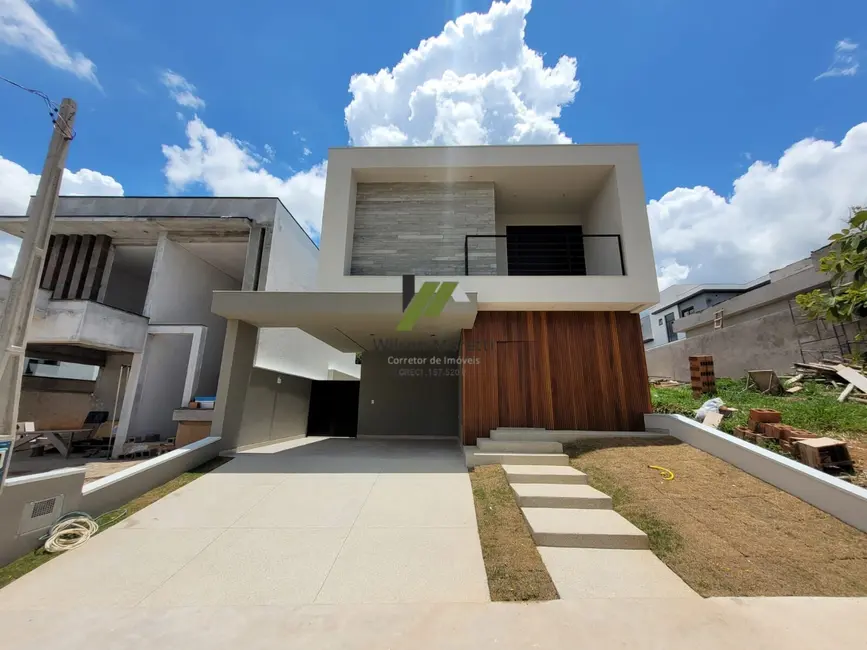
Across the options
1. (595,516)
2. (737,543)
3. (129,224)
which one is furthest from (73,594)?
(129,224)

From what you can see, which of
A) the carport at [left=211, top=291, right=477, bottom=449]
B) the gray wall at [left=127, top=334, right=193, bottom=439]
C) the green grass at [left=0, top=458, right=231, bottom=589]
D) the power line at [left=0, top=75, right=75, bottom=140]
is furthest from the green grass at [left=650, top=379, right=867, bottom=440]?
the gray wall at [left=127, top=334, right=193, bottom=439]

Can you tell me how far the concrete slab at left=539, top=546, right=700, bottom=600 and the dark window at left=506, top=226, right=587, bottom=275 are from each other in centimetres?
651

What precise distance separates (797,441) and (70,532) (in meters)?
7.77

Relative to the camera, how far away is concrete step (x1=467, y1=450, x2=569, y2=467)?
16.8 ft

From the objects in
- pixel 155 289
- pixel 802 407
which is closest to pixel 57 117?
pixel 155 289

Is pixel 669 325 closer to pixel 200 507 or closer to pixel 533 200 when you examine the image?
pixel 533 200

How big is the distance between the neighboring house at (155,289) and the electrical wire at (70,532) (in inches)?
191

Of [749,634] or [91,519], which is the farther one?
[91,519]

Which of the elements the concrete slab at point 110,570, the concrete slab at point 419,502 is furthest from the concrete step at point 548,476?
the concrete slab at point 110,570

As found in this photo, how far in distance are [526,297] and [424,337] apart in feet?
9.28

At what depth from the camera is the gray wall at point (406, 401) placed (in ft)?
32.9

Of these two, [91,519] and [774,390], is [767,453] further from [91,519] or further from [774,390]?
[91,519]

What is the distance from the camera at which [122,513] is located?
3.82 meters

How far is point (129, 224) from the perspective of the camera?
29.9ft
